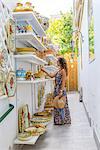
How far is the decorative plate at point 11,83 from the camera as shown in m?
2.94

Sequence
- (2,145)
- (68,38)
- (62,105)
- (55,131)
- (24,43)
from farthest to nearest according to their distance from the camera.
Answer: (68,38) < (62,105) < (55,131) < (24,43) < (2,145)

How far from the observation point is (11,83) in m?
3.06

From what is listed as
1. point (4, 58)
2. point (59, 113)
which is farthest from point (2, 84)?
point (59, 113)

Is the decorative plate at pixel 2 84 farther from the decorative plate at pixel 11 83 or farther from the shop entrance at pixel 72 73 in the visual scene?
the shop entrance at pixel 72 73

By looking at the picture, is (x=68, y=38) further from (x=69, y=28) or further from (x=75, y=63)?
(x=75, y=63)

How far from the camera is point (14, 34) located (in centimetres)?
333

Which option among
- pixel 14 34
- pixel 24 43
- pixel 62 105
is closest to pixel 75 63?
pixel 62 105

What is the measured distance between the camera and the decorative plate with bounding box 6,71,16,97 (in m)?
2.94

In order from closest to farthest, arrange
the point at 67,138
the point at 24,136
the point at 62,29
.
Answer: the point at 24,136 → the point at 67,138 → the point at 62,29

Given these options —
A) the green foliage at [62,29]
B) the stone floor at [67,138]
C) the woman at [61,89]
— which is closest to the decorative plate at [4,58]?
the stone floor at [67,138]

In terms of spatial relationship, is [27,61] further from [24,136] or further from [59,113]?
[59,113]

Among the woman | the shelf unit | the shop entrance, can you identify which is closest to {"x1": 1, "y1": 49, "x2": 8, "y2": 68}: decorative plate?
the shelf unit

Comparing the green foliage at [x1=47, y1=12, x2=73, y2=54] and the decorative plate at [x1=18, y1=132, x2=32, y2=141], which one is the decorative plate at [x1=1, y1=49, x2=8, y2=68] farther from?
the green foliage at [x1=47, y1=12, x2=73, y2=54]

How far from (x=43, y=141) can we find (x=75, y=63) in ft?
34.5
